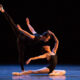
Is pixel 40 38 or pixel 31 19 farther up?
pixel 31 19

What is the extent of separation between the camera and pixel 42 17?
782 centimetres

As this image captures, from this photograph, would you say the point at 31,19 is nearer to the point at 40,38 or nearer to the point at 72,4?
the point at 72,4

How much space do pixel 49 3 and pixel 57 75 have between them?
3647mm

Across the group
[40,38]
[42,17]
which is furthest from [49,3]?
[40,38]

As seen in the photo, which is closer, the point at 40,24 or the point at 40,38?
the point at 40,38

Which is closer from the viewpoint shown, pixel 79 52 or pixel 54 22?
pixel 54 22

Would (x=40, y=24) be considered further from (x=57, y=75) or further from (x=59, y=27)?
(x=57, y=75)

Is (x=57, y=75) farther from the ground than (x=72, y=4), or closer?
closer

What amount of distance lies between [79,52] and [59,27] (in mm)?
1189

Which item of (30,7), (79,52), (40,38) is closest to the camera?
(40,38)

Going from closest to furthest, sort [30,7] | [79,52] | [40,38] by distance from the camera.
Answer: [40,38] < [30,7] < [79,52]

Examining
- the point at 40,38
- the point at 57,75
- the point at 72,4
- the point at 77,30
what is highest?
the point at 72,4

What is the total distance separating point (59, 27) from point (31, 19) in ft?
3.06

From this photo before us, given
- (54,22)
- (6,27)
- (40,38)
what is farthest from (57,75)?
(6,27)
